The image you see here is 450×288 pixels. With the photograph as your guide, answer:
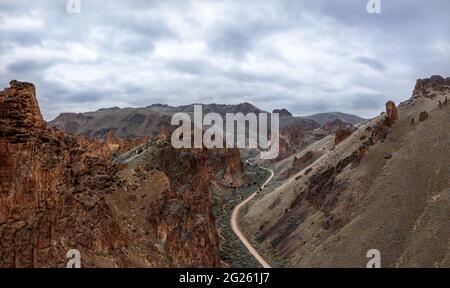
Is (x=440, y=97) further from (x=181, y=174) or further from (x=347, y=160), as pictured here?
(x=181, y=174)

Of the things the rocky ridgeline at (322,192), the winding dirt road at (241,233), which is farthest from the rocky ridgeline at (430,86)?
the winding dirt road at (241,233)

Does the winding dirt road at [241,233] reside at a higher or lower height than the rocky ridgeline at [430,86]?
lower

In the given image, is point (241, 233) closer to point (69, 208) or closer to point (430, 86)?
point (69, 208)

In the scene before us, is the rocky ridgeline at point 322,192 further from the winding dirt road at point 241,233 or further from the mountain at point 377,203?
the winding dirt road at point 241,233

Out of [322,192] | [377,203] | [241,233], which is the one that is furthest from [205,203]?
[322,192]
